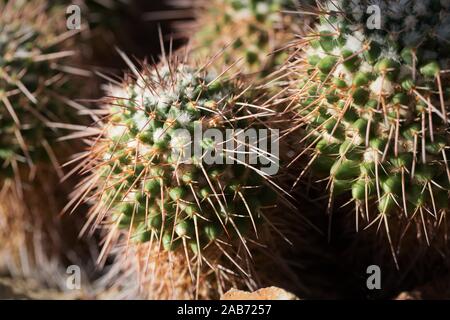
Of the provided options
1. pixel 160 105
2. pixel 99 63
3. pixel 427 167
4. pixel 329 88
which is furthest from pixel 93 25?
pixel 427 167

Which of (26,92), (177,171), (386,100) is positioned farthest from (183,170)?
(26,92)

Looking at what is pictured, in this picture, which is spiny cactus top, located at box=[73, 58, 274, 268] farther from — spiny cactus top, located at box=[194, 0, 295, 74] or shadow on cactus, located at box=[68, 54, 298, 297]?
spiny cactus top, located at box=[194, 0, 295, 74]


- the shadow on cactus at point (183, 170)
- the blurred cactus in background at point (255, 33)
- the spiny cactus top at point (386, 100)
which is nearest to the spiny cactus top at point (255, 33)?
the blurred cactus in background at point (255, 33)

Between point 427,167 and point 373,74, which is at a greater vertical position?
point 373,74

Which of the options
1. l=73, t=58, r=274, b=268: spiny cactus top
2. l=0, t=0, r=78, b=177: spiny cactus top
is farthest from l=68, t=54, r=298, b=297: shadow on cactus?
l=0, t=0, r=78, b=177: spiny cactus top

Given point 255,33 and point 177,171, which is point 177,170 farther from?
point 255,33

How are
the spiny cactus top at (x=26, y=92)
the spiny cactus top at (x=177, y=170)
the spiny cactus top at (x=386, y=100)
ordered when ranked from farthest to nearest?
the spiny cactus top at (x=26, y=92) → the spiny cactus top at (x=177, y=170) → the spiny cactus top at (x=386, y=100)

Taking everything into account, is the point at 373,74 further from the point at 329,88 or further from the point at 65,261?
the point at 65,261

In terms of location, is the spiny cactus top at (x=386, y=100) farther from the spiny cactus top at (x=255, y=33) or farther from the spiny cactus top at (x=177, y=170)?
the spiny cactus top at (x=255, y=33)
